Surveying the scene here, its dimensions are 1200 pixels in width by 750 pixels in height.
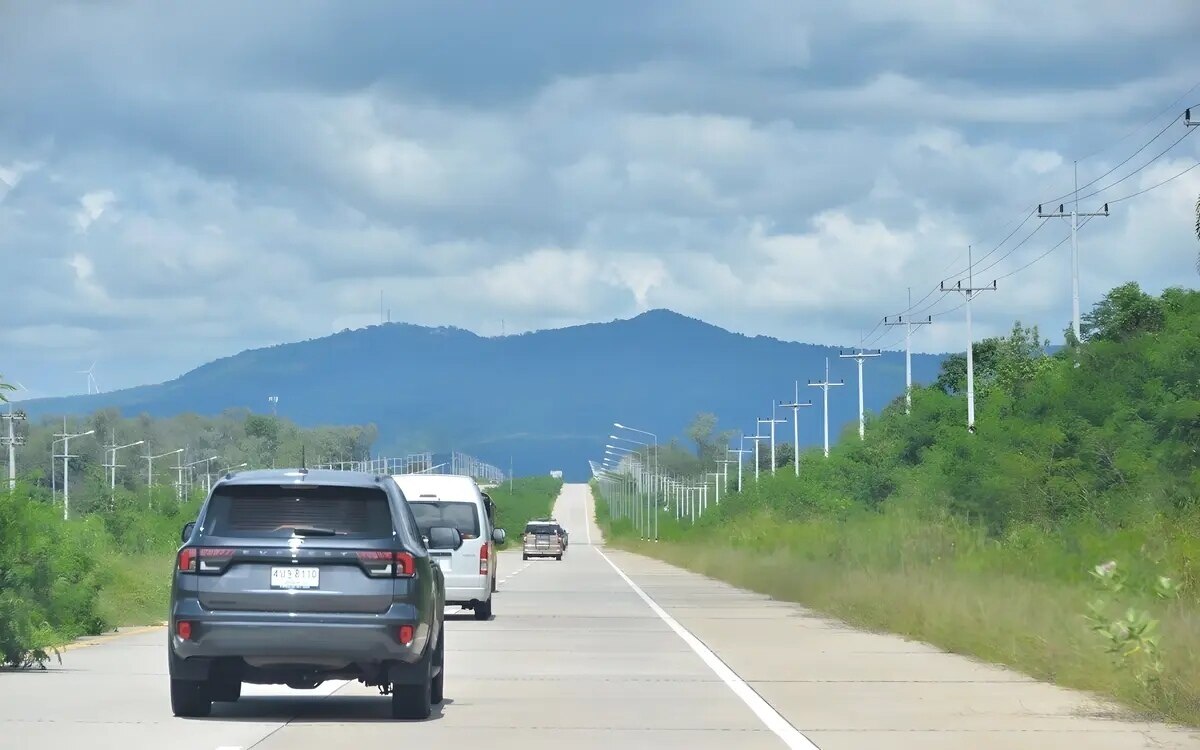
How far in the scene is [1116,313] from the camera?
227ft

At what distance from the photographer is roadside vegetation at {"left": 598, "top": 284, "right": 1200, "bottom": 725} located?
21141 mm

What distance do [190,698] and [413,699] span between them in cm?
178

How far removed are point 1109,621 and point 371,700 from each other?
676 centimetres

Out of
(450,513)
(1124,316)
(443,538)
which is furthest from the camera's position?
(1124,316)

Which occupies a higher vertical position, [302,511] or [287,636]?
[302,511]

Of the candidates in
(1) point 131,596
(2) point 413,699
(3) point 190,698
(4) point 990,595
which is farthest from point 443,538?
(1) point 131,596

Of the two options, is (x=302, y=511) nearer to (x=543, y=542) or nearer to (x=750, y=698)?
(x=750, y=698)

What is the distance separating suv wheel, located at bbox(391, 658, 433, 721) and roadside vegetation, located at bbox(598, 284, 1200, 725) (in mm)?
6152

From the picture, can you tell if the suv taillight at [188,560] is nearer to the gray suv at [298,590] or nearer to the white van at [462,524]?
the gray suv at [298,590]

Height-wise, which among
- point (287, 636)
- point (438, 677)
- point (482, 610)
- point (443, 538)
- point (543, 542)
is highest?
point (443, 538)

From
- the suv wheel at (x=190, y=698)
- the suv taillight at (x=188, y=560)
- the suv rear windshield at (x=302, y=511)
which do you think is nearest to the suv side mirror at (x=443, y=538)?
the suv rear windshield at (x=302, y=511)

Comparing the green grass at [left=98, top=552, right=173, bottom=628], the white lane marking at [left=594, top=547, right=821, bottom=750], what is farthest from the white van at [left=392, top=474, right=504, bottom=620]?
the green grass at [left=98, top=552, right=173, bottom=628]

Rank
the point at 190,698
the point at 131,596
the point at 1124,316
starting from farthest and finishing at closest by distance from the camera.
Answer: the point at 1124,316, the point at 131,596, the point at 190,698

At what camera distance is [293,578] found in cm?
1620
